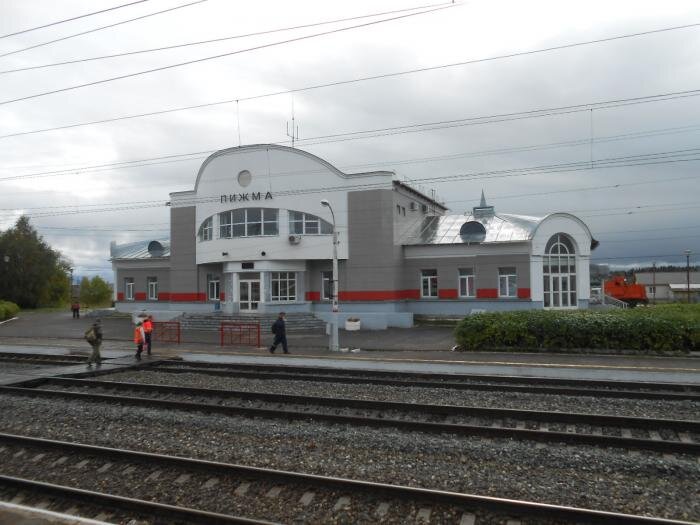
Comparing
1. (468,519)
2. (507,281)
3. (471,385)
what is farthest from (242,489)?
(507,281)

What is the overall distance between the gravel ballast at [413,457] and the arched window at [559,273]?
26.0 m

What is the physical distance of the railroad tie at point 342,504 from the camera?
20.5 feet

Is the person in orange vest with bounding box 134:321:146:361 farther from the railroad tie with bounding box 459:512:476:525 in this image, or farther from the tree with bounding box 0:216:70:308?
the tree with bounding box 0:216:70:308

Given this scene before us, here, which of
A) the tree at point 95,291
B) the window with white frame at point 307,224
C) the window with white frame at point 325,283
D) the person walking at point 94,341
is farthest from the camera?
the tree at point 95,291

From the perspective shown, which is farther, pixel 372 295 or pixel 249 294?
pixel 249 294

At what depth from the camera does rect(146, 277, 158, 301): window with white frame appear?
42.6m

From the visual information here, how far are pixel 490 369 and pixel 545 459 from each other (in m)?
8.36

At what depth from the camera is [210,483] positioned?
7.01 m

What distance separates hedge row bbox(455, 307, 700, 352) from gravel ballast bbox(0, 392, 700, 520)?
39.5 feet

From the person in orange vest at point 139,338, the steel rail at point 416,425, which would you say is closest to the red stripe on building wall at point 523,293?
the person in orange vest at point 139,338

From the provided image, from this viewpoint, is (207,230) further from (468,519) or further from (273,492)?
(468,519)

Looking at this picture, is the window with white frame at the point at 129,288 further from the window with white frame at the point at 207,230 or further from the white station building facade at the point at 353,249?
the window with white frame at the point at 207,230

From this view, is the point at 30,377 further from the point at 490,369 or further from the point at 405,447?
the point at 490,369

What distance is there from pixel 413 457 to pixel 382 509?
6.04 ft
